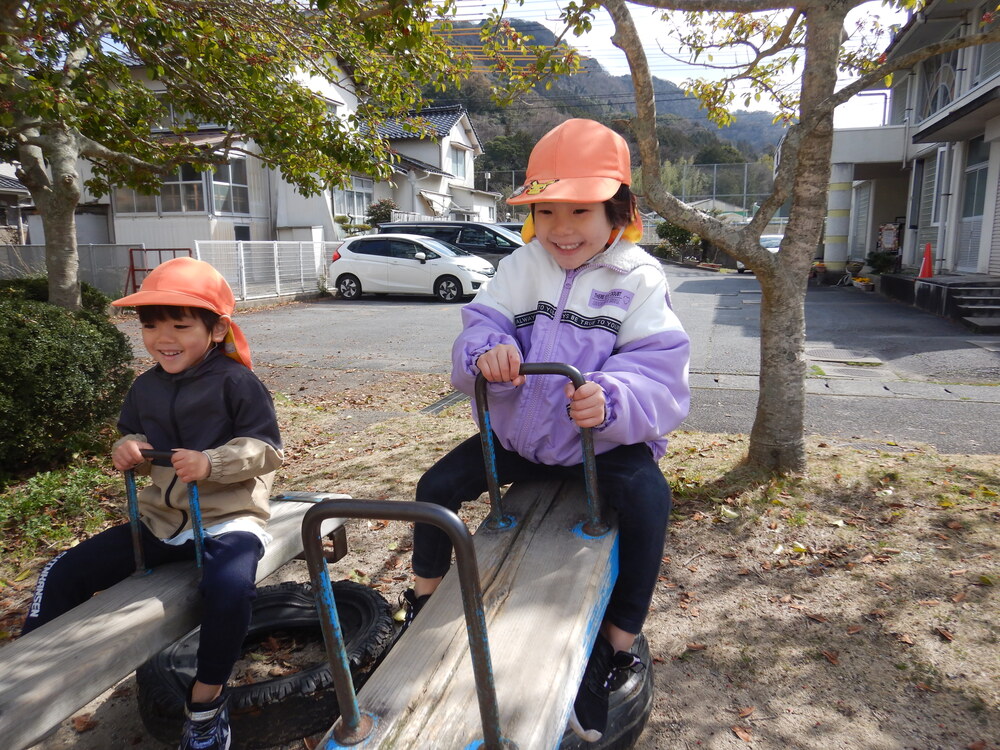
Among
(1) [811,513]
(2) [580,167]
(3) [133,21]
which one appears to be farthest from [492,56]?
(1) [811,513]

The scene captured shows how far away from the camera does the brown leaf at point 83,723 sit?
238cm

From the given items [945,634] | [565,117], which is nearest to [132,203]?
[945,634]

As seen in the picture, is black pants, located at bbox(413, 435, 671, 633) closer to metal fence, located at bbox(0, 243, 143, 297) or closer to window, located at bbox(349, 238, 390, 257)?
window, located at bbox(349, 238, 390, 257)

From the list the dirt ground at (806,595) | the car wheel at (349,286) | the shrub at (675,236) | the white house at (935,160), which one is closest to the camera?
the dirt ground at (806,595)

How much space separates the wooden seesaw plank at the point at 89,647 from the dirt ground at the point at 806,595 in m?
0.61

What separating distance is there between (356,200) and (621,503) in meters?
27.8

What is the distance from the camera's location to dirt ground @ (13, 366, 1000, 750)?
2.36 meters

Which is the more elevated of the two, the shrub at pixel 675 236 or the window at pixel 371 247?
the shrub at pixel 675 236

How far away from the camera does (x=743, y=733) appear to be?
2318mm

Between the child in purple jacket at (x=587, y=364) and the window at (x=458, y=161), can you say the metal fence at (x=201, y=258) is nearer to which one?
the child in purple jacket at (x=587, y=364)

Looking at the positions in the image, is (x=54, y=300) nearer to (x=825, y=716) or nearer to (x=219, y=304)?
(x=219, y=304)

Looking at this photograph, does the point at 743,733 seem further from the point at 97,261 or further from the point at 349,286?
the point at 97,261

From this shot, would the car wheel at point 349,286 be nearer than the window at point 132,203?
Yes

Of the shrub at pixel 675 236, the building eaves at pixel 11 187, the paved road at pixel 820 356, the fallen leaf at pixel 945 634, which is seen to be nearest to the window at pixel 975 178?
the paved road at pixel 820 356
